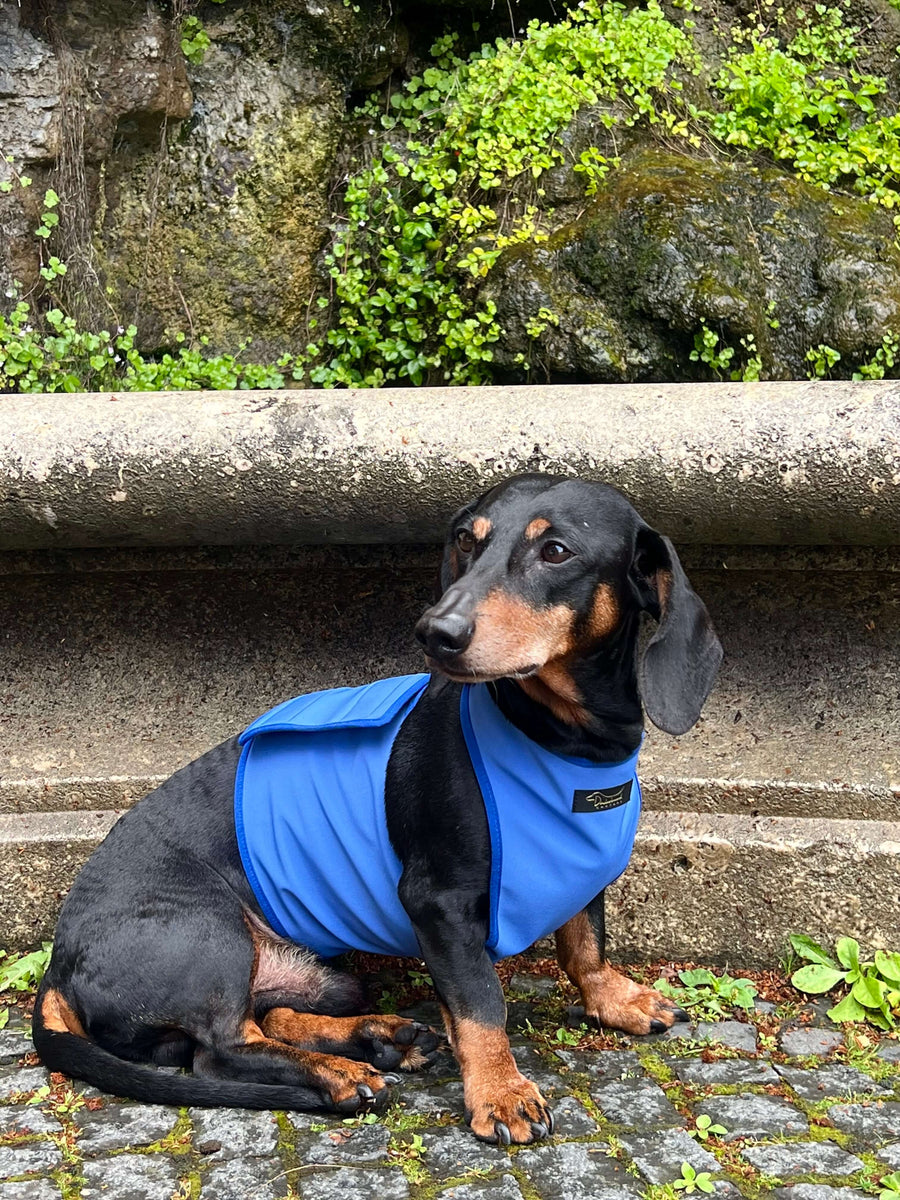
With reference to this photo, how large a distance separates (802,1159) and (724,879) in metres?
0.87

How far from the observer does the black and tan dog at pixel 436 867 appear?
2.48 m

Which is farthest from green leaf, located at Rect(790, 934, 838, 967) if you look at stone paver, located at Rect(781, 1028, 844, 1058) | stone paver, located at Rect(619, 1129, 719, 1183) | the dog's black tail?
the dog's black tail

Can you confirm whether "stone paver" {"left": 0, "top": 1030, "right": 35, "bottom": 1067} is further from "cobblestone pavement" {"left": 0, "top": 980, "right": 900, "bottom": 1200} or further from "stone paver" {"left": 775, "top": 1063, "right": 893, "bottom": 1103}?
"stone paver" {"left": 775, "top": 1063, "right": 893, "bottom": 1103}

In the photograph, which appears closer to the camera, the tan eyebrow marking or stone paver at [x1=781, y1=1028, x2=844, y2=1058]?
the tan eyebrow marking

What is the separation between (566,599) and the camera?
250cm

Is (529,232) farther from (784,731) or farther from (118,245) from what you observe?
(784,731)

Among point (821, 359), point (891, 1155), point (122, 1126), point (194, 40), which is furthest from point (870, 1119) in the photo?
point (194, 40)

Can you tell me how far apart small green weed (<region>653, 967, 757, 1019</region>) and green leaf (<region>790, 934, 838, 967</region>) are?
158 mm

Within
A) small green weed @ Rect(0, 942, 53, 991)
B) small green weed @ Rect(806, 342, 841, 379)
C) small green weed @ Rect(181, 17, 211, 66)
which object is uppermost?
small green weed @ Rect(181, 17, 211, 66)

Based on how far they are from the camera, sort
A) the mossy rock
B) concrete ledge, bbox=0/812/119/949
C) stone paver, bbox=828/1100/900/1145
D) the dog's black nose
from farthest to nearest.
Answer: the mossy rock → concrete ledge, bbox=0/812/119/949 → stone paver, bbox=828/1100/900/1145 → the dog's black nose

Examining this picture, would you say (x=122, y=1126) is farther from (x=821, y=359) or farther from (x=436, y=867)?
(x=821, y=359)

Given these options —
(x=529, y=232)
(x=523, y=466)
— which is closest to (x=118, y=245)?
(x=529, y=232)

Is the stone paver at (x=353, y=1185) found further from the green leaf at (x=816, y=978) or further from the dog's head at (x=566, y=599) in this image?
the green leaf at (x=816, y=978)

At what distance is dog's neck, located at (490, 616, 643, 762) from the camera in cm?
260
